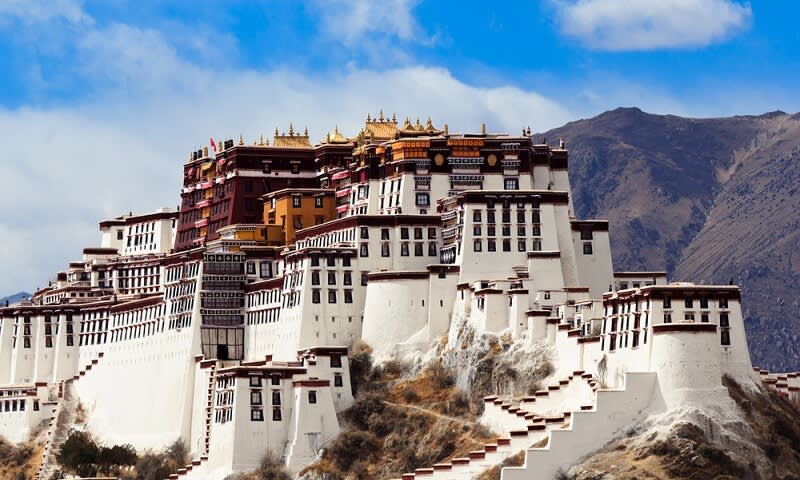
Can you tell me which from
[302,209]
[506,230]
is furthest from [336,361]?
[302,209]

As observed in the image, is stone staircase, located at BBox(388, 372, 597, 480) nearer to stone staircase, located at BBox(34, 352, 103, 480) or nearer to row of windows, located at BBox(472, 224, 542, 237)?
row of windows, located at BBox(472, 224, 542, 237)

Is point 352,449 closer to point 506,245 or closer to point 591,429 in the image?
point 506,245

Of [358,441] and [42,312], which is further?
[42,312]

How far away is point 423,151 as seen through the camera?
172 metres

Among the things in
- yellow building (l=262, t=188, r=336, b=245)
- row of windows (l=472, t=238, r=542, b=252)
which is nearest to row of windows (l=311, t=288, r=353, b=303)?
row of windows (l=472, t=238, r=542, b=252)

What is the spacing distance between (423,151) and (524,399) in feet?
112

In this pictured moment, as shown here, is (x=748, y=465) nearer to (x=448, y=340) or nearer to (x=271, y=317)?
(x=448, y=340)

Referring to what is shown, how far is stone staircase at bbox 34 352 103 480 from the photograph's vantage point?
176 meters

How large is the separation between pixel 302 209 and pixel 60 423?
27146 millimetres

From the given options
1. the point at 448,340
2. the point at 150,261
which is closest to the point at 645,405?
the point at 448,340

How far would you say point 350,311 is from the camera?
16225 centimetres

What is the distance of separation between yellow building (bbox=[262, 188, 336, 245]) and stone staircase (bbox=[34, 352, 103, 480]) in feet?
67.5

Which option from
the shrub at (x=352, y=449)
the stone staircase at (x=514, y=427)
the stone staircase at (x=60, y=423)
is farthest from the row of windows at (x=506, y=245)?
the stone staircase at (x=60, y=423)

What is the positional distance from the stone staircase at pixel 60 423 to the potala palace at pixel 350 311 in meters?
0.36
